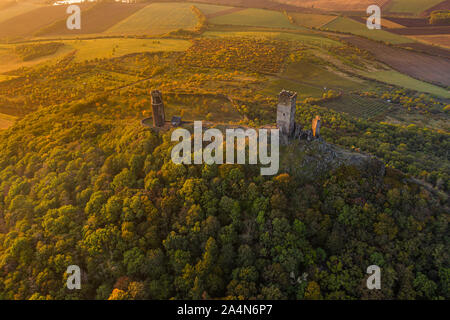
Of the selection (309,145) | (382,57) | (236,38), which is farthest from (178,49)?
(309,145)

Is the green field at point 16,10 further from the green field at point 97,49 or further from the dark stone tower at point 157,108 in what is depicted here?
the dark stone tower at point 157,108

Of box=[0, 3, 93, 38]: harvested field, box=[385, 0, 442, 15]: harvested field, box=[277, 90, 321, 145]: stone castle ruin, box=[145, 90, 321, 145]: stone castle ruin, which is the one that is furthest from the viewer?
box=[385, 0, 442, 15]: harvested field

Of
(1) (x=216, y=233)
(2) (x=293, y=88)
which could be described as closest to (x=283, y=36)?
(2) (x=293, y=88)

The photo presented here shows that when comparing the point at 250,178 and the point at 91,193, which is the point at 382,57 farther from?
the point at 91,193

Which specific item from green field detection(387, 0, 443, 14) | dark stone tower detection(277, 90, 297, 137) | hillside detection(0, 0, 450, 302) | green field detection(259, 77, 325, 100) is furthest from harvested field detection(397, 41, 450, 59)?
dark stone tower detection(277, 90, 297, 137)

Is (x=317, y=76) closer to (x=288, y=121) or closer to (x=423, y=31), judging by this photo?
(x=423, y=31)

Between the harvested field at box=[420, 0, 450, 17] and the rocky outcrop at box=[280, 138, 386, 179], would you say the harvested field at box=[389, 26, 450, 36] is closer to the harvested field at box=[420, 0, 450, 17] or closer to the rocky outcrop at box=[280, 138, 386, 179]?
the harvested field at box=[420, 0, 450, 17]
